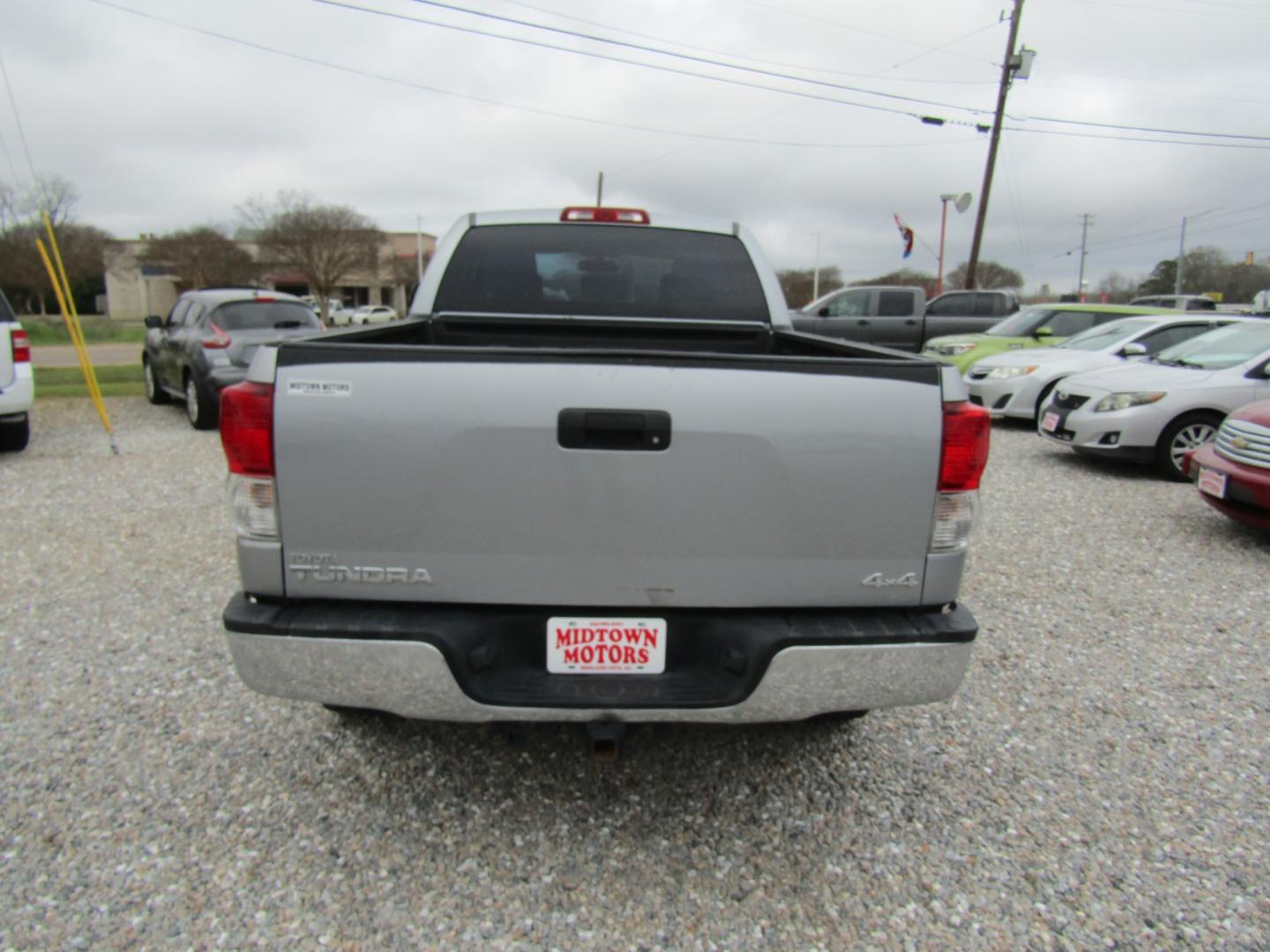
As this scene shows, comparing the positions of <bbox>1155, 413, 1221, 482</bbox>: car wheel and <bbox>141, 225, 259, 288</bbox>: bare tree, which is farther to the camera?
<bbox>141, 225, 259, 288</bbox>: bare tree

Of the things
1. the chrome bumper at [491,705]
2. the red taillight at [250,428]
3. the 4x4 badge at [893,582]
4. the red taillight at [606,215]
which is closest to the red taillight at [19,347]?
the red taillight at [606,215]

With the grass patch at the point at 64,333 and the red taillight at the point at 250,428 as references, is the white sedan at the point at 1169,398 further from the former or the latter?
the grass patch at the point at 64,333

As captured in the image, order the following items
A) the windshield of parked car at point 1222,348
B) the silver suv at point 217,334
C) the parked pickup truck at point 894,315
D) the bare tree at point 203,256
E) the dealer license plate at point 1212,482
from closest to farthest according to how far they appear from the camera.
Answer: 1. the dealer license plate at point 1212,482
2. the windshield of parked car at point 1222,348
3. the silver suv at point 217,334
4. the parked pickup truck at point 894,315
5. the bare tree at point 203,256

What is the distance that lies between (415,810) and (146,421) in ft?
32.6

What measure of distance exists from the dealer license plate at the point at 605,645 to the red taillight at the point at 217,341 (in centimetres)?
884

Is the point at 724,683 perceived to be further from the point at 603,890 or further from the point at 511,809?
the point at 511,809

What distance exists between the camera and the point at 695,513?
6.98ft

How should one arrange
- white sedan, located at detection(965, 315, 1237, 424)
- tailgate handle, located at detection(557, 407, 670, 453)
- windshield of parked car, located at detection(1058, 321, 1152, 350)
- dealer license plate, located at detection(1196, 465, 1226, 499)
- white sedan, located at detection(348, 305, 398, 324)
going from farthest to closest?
white sedan, located at detection(348, 305, 398, 324) → windshield of parked car, located at detection(1058, 321, 1152, 350) → white sedan, located at detection(965, 315, 1237, 424) → dealer license plate, located at detection(1196, 465, 1226, 499) → tailgate handle, located at detection(557, 407, 670, 453)

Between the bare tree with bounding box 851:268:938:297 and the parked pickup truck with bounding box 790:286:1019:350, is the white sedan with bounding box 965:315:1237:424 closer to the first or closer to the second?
the parked pickup truck with bounding box 790:286:1019:350

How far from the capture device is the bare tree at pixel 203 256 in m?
47.6

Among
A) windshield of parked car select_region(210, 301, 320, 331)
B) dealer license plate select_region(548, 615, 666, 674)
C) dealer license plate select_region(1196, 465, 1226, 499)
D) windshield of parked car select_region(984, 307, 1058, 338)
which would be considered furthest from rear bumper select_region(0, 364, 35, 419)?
windshield of parked car select_region(984, 307, 1058, 338)

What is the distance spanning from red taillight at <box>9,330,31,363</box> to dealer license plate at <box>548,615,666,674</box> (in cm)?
819

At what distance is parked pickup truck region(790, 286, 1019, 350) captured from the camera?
17531 mm

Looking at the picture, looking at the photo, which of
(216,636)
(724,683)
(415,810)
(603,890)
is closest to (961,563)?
(724,683)
